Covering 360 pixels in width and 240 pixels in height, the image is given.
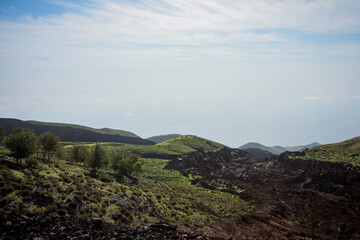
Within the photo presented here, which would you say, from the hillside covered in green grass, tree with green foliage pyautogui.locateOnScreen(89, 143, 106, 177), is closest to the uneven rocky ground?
tree with green foliage pyautogui.locateOnScreen(89, 143, 106, 177)

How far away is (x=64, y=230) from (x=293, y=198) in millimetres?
55438

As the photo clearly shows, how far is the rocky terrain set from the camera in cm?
3394

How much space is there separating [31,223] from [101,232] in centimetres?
576

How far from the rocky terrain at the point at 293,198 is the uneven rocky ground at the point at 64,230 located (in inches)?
428

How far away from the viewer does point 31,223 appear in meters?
19.4

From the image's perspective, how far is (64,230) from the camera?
1953 centimetres

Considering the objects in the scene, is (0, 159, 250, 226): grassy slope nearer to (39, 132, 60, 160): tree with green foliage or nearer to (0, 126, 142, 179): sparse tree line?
(0, 126, 142, 179): sparse tree line

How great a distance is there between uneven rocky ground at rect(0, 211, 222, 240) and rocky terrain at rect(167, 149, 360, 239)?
10.9 meters

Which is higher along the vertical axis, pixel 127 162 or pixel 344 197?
pixel 127 162

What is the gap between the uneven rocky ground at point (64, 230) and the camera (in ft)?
59.5

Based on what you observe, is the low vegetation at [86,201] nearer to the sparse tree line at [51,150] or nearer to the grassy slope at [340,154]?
the sparse tree line at [51,150]

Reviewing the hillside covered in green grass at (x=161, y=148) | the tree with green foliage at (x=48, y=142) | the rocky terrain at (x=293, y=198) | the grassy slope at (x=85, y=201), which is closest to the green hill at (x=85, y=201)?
the grassy slope at (x=85, y=201)

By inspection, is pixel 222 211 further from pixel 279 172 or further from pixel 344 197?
pixel 279 172

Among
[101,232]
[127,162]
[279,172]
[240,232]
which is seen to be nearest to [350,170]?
[279,172]
